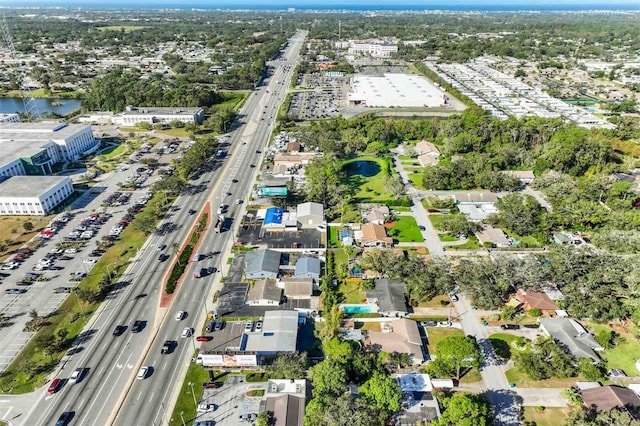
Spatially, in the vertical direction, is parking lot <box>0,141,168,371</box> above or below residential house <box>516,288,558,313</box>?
above

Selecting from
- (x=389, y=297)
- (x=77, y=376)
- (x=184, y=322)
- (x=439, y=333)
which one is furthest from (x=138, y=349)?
(x=439, y=333)

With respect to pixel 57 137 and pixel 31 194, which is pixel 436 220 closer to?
pixel 31 194

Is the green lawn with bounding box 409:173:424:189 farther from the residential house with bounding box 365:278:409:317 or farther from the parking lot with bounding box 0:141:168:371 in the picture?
the parking lot with bounding box 0:141:168:371

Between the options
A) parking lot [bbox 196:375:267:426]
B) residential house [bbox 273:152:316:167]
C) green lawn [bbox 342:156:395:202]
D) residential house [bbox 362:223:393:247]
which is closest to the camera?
parking lot [bbox 196:375:267:426]

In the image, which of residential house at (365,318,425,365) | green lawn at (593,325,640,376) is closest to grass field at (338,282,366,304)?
residential house at (365,318,425,365)

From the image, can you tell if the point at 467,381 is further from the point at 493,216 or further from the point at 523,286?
the point at 493,216

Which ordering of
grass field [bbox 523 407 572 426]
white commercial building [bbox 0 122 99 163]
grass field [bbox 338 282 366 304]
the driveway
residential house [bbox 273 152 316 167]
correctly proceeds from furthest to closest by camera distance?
white commercial building [bbox 0 122 99 163] → residential house [bbox 273 152 316 167] → grass field [bbox 338 282 366 304] → the driveway → grass field [bbox 523 407 572 426]

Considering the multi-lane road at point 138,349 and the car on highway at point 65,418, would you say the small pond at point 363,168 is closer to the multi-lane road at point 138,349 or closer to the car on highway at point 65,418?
the multi-lane road at point 138,349
